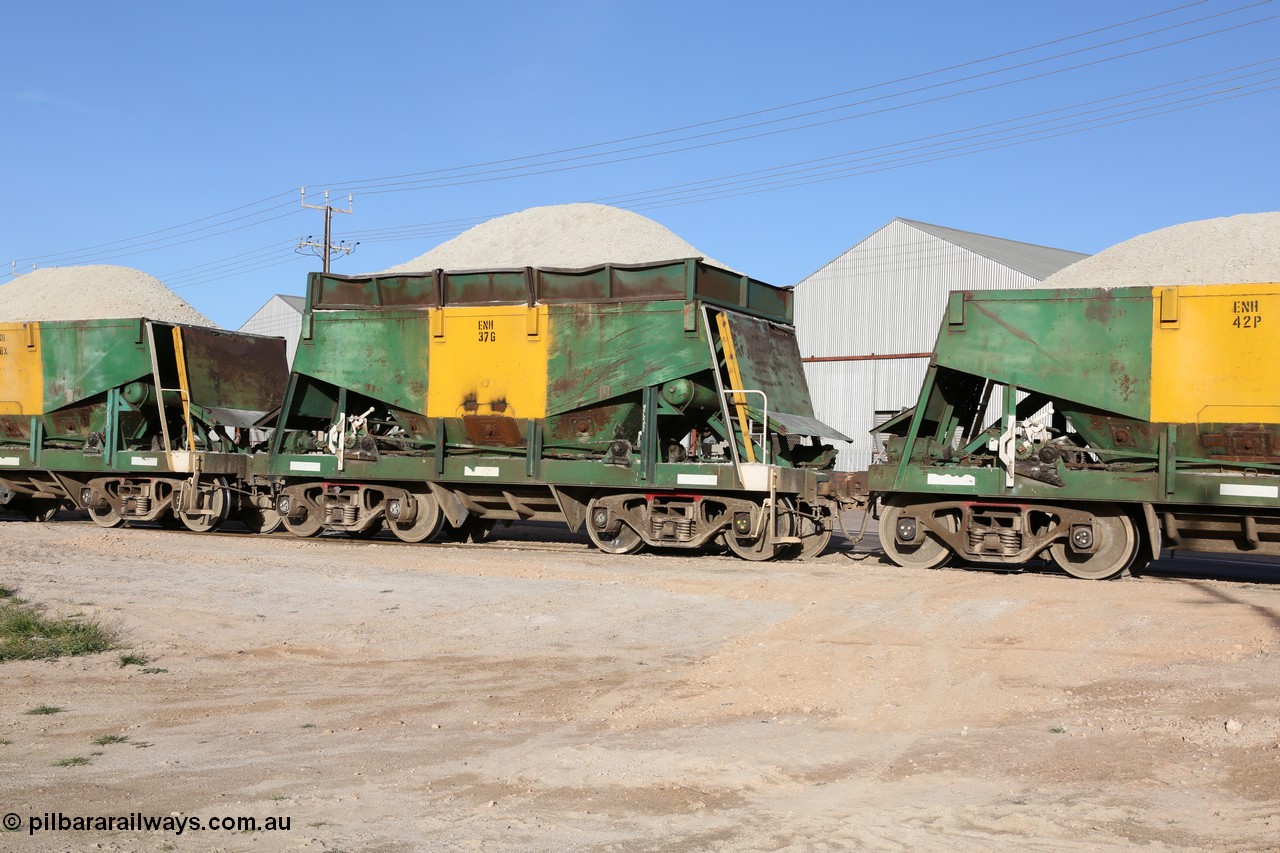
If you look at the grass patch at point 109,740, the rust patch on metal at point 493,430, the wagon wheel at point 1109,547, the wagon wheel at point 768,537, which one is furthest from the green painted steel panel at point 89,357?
the wagon wheel at point 1109,547

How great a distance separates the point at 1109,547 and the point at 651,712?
27.1ft

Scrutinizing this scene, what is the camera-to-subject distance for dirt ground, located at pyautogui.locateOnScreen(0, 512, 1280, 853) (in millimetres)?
5059

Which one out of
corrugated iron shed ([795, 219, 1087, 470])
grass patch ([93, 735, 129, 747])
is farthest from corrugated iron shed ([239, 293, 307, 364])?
grass patch ([93, 735, 129, 747])

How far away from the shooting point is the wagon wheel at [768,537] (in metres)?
15.0

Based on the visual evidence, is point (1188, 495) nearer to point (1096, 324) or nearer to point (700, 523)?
point (1096, 324)

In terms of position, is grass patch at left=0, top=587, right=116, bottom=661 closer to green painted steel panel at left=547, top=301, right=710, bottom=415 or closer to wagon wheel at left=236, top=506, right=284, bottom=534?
green painted steel panel at left=547, top=301, right=710, bottom=415

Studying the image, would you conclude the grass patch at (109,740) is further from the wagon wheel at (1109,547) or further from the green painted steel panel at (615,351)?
the wagon wheel at (1109,547)

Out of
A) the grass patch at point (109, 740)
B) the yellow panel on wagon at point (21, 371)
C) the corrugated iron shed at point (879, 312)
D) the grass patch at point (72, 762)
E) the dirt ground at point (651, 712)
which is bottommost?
the grass patch at point (109, 740)

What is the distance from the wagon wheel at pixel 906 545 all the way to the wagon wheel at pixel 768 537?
3.81 feet

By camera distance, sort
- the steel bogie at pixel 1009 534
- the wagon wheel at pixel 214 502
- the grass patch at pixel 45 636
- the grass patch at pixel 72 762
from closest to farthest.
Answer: the grass patch at pixel 72 762, the grass patch at pixel 45 636, the steel bogie at pixel 1009 534, the wagon wheel at pixel 214 502

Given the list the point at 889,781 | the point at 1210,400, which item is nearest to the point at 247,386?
the point at 1210,400

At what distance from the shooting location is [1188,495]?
13.0 m

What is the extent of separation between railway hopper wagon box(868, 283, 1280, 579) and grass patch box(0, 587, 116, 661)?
29.4 feet

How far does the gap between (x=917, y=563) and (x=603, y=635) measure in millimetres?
5945
